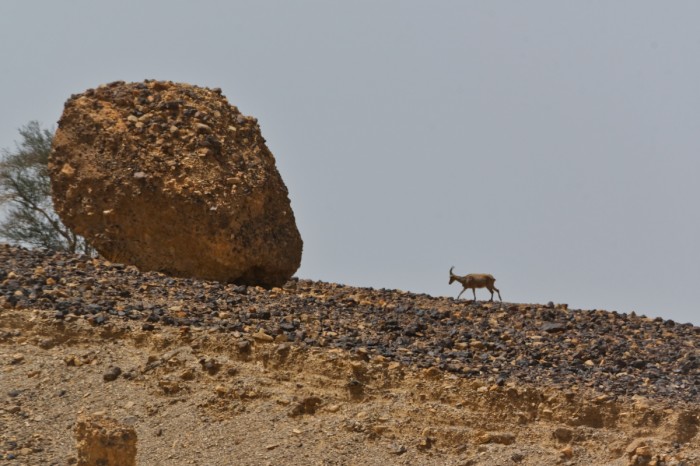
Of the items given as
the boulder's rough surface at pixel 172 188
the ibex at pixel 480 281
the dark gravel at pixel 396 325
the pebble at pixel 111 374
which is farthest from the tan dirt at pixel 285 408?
the ibex at pixel 480 281

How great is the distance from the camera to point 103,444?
743 cm

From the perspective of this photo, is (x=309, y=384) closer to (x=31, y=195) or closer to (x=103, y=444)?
(x=103, y=444)

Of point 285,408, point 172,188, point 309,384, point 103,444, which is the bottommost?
point 103,444

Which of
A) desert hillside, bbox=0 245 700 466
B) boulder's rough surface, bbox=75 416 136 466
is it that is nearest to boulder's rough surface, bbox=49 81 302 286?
desert hillside, bbox=0 245 700 466

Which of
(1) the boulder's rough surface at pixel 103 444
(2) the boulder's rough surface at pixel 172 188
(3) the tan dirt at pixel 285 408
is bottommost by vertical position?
(1) the boulder's rough surface at pixel 103 444

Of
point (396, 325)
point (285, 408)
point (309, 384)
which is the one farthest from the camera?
point (396, 325)

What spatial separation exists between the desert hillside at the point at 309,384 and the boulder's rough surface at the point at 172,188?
113 cm

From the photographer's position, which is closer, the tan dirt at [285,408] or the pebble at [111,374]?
the tan dirt at [285,408]

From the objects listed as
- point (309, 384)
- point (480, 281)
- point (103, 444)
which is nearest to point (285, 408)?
point (309, 384)

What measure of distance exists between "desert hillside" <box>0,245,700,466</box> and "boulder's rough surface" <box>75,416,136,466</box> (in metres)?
0.89

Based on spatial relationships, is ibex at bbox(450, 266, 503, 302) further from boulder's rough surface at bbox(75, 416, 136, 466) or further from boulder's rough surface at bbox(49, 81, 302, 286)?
boulder's rough surface at bbox(75, 416, 136, 466)

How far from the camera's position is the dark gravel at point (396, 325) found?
380 inches

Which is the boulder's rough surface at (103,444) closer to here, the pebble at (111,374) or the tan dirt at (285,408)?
the tan dirt at (285,408)

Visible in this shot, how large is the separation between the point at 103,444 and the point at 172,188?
189 inches
